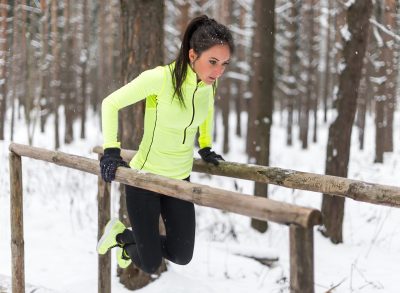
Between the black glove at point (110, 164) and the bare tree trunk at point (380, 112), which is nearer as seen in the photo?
the black glove at point (110, 164)

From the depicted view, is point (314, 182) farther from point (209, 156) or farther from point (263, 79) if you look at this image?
point (263, 79)

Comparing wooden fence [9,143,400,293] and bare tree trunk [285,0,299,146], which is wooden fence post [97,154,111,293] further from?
bare tree trunk [285,0,299,146]

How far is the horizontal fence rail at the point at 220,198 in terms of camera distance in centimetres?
183

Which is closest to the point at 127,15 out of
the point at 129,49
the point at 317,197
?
the point at 129,49

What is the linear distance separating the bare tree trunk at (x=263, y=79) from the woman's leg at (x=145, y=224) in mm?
4844

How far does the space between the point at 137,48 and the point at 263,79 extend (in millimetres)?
3811

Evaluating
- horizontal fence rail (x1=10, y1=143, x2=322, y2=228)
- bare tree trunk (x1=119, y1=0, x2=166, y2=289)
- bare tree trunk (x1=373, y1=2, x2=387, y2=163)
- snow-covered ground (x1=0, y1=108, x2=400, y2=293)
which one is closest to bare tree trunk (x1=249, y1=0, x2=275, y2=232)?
snow-covered ground (x1=0, y1=108, x2=400, y2=293)

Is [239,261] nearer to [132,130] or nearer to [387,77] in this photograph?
[132,130]

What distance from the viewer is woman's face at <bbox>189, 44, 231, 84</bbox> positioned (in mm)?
2961

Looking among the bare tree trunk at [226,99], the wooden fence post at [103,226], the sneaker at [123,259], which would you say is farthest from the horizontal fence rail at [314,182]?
the bare tree trunk at [226,99]

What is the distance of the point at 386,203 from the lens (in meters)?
2.65

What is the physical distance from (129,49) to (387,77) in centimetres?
1454

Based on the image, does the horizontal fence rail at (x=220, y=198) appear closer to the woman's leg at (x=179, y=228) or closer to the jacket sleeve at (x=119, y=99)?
the jacket sleeve at (x=119, y=99)

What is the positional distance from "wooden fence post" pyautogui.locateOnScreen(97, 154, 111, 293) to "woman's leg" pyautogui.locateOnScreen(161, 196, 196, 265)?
0.91m
